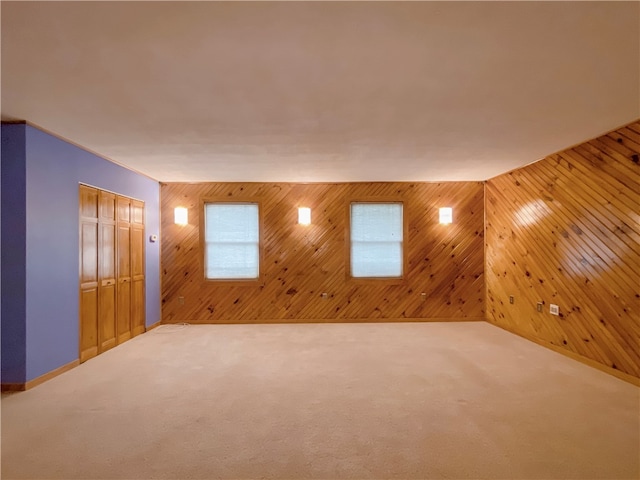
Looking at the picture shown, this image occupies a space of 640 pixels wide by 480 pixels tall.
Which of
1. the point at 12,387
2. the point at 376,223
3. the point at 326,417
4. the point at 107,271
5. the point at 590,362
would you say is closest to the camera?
the point at 326,417

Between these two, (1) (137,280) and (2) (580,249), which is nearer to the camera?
(2) (580,249)

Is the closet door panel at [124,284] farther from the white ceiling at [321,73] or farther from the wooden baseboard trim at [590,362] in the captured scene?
the wooden baseboard trim at [590,362]

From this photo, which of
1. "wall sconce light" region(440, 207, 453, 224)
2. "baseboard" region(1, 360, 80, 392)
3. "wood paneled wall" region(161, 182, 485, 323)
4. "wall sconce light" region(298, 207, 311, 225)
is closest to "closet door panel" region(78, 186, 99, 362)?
"baseboard" region(1, 360, 80, 392)

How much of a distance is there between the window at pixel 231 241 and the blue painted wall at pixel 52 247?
210 centimetres

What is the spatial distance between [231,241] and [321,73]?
421 centimetres

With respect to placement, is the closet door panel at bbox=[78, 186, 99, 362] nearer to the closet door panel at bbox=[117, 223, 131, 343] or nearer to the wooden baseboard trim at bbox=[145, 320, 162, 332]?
the closet door panel at bbox=[117, 223, 131, 343]

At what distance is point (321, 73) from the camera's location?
2180 millimetres

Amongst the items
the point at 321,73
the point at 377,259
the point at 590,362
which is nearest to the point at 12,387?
the point at 321,73

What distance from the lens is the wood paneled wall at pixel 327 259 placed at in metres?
5.82

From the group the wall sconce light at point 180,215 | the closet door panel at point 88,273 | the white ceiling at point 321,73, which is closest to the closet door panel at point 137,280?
the wall sconce light at point 180,215

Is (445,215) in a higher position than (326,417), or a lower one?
higher

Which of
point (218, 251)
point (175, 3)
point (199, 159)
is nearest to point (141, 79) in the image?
point (175, 3)

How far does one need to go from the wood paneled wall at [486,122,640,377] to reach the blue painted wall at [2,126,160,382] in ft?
19.0

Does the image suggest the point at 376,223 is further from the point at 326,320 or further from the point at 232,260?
the point at 232,260
